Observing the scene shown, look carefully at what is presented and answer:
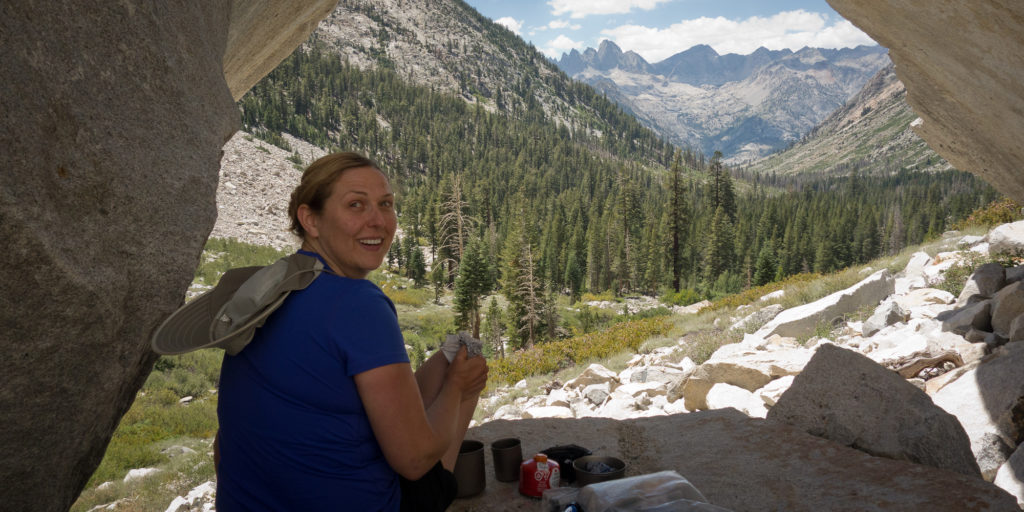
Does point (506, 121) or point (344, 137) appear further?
point (506, 121)

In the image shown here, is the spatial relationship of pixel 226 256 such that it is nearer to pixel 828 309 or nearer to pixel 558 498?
pixel 828 309

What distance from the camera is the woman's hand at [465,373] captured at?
2.42 m

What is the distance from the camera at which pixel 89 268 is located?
7.93 feet

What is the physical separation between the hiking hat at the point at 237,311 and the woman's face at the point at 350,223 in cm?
17

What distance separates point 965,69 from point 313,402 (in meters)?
5.81

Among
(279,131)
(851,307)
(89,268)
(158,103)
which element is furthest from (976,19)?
(279,131)

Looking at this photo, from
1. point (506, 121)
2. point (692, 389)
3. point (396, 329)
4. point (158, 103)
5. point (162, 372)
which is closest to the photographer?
point (396, 329)

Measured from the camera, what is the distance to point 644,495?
8.91 ft

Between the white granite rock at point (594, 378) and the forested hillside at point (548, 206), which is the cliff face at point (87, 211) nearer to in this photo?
the white granite rock at point (594, 378)

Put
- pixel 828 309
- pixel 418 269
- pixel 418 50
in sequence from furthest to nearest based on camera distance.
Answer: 1. pixel 418 50
2. pixel 418 269
3. pixel 828 309

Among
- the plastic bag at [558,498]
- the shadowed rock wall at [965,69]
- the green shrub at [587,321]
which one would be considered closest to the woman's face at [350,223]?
the plastic bag at [558,498]

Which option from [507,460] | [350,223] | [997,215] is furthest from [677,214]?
[350,223]

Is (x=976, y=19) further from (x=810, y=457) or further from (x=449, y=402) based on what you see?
(x=449, y=402)

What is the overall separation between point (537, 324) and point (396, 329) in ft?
110
